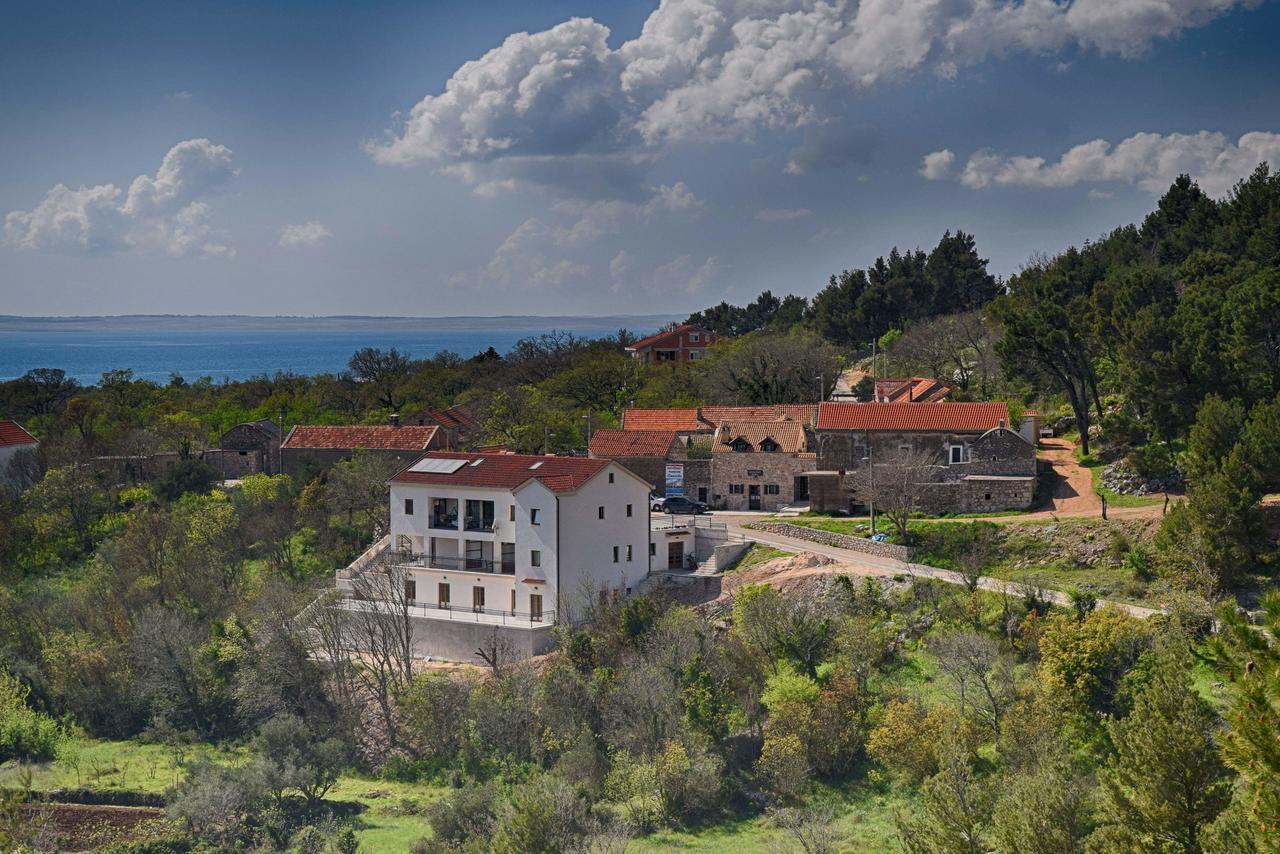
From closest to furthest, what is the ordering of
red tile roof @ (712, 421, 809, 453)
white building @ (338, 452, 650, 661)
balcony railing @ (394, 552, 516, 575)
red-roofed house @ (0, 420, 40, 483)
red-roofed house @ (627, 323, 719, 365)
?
white building @ (338, 452, 650, 661) < balcony railing @ (394, 552, 516, 575) < red tile roof @ (712, 421, 809, 453) < red-roofed house @ (0, 420, 40, 483) < red-roofed house @ (627, 323, 719, 365)

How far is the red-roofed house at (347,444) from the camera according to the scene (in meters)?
58.3

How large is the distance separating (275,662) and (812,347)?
45603 millimetres

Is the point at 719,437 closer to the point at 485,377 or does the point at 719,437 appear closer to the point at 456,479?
the point at 456,479

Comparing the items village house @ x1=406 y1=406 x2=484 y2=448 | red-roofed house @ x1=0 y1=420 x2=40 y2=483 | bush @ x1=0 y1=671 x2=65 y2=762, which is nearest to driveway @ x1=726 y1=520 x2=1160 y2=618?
village house @ x1=406 y1=406 x2=484 y2=448

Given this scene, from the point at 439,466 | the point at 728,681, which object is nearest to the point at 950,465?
the point at 728,681

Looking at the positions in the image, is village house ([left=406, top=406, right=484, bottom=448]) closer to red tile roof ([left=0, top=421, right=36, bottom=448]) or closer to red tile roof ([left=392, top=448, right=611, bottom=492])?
red tile roof ([left=392, top=448, right=611, bottom=492])

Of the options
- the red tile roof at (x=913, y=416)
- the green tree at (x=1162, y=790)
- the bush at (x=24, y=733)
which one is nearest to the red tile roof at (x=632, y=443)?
the red tile roof at (x=913, y=416)

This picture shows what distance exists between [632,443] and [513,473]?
37.3 feet

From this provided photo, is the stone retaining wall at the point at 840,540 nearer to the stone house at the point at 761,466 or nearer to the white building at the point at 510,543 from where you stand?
the stone house at the point at 761,466

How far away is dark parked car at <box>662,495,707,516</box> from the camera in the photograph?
53.1m

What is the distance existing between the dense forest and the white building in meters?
1.66

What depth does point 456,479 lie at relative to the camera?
153 feet

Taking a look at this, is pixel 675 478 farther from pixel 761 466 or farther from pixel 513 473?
pixel 513 473

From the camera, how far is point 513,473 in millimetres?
46219
